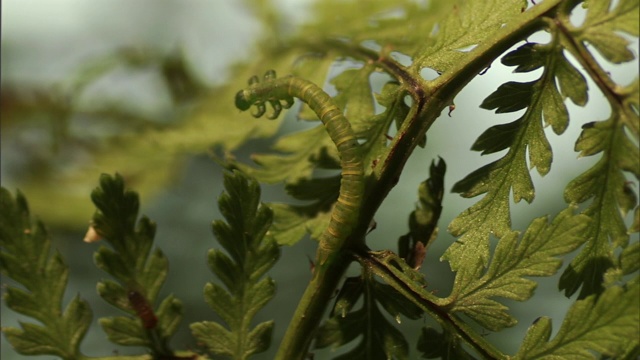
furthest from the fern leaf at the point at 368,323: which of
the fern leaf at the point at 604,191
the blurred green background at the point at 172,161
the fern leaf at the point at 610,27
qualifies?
the blurred green background at the point at 172,161

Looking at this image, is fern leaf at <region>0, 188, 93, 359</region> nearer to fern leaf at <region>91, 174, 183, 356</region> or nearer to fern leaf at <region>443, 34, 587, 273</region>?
fern leaf at <region>91, 174, 183, 356</region>

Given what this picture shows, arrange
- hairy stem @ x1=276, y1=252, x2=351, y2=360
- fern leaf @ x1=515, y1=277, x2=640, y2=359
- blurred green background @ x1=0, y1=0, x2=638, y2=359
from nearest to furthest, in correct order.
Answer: fern leaf @ x1=515, y1=277, x2=640, y2=359
hairy stem @ x1=276, y1=252, x2=351, y2=360
blurred green background @ x1=0, y1=0, x2=638, y2=359

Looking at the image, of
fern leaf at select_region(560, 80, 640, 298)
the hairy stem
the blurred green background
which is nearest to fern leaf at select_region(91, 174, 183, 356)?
the hairy stem

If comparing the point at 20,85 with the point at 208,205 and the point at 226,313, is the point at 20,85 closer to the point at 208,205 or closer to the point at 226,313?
the point at 208,205

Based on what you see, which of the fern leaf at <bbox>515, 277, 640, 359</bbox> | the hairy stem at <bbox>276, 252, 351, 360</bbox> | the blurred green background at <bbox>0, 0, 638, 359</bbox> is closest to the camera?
the fern leaf at <bbox>515, 277, 640, 359</bbox>

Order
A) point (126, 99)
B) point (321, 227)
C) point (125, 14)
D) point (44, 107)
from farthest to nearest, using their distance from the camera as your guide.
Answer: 1. point (125, 14)
2. point (126, 99)
3. point (44, 107)
4. point (321, 227)

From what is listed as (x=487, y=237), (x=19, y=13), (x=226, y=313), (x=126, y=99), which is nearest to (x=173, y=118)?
(x=126, y=99)

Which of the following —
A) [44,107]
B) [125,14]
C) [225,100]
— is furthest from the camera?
[125,14]
